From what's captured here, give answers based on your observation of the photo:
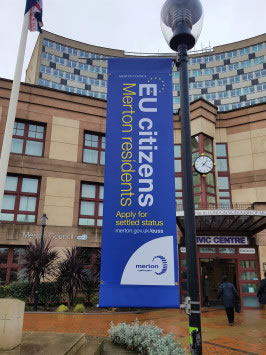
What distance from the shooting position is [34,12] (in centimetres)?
802

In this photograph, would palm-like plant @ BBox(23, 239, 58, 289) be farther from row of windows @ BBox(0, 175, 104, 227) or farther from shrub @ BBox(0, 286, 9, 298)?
row of windows @ BBox(0, 175, 104, 227)

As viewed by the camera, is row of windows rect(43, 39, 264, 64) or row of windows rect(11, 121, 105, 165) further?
row of windows rect(43, 39, 264, 64)

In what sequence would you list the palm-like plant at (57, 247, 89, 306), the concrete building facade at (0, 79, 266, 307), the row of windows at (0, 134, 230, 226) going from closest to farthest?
the palm-like plant at (57, 247, 89, 306)
the concrete building facade at (0, 79, 266, 307)
the row of windows at (0, 134, 230, 226)

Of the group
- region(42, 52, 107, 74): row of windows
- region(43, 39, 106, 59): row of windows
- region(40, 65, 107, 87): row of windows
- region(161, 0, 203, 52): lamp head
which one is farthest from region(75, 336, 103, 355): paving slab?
region(42, 52, 107, 74): row of windows

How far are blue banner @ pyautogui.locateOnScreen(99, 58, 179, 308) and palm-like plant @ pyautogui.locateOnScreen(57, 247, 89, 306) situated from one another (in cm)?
1202

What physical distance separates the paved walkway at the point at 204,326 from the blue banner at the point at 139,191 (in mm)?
4138

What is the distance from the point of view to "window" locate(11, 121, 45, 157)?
20047 mm

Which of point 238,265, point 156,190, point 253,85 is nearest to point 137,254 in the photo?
point 156,190

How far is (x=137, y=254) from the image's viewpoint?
168 inches

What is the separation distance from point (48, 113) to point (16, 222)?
301 inches

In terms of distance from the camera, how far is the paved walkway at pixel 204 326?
7.76 m

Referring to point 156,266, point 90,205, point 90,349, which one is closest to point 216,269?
point 90,205

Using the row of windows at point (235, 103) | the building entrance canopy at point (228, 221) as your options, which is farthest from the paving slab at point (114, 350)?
the row of windows at point (235, 103)

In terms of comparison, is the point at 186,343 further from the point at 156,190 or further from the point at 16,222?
the point at 16,222
